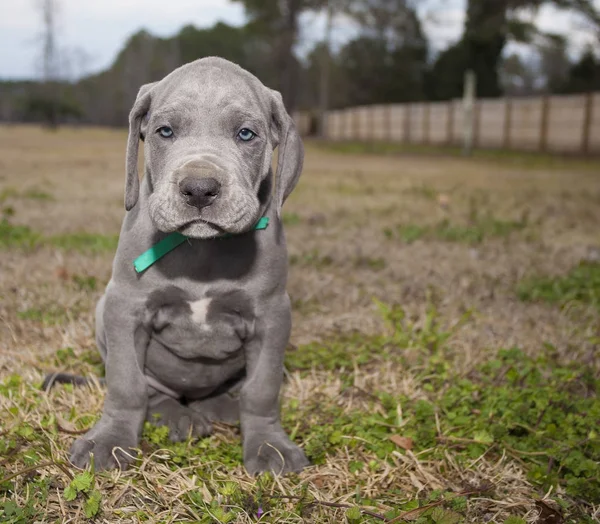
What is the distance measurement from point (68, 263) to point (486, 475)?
3.70m

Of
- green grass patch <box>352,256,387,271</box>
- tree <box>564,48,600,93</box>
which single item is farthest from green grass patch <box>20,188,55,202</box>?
tree <box>564,48,600,93</box>

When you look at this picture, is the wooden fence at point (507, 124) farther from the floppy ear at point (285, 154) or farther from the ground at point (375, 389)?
the floppy ear at point (285, 154)

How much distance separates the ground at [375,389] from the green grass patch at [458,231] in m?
0.04

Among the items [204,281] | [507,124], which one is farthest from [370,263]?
[507,124]

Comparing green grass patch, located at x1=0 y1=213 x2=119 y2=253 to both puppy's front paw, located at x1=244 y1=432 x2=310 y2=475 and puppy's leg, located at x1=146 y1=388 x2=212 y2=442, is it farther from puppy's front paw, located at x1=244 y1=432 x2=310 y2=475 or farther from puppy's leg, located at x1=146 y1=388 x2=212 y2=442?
puppy's front paw, located at x1=244 y1=432 x2=310 y2=475

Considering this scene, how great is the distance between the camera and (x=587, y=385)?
11.8 ft

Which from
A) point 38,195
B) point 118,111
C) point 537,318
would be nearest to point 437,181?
point 38,195

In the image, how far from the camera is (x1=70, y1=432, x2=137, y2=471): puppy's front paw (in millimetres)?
2713

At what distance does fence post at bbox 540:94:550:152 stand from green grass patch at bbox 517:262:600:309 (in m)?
18.5

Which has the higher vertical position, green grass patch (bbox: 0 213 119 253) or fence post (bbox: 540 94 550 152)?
fence post (bbox: 540 94 550 152)

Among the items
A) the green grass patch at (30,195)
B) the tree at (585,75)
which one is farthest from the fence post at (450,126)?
the green grass patch at (30,195)

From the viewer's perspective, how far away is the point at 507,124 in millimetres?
24750

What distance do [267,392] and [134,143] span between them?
3.82 feet

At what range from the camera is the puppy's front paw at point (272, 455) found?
2.81 m
